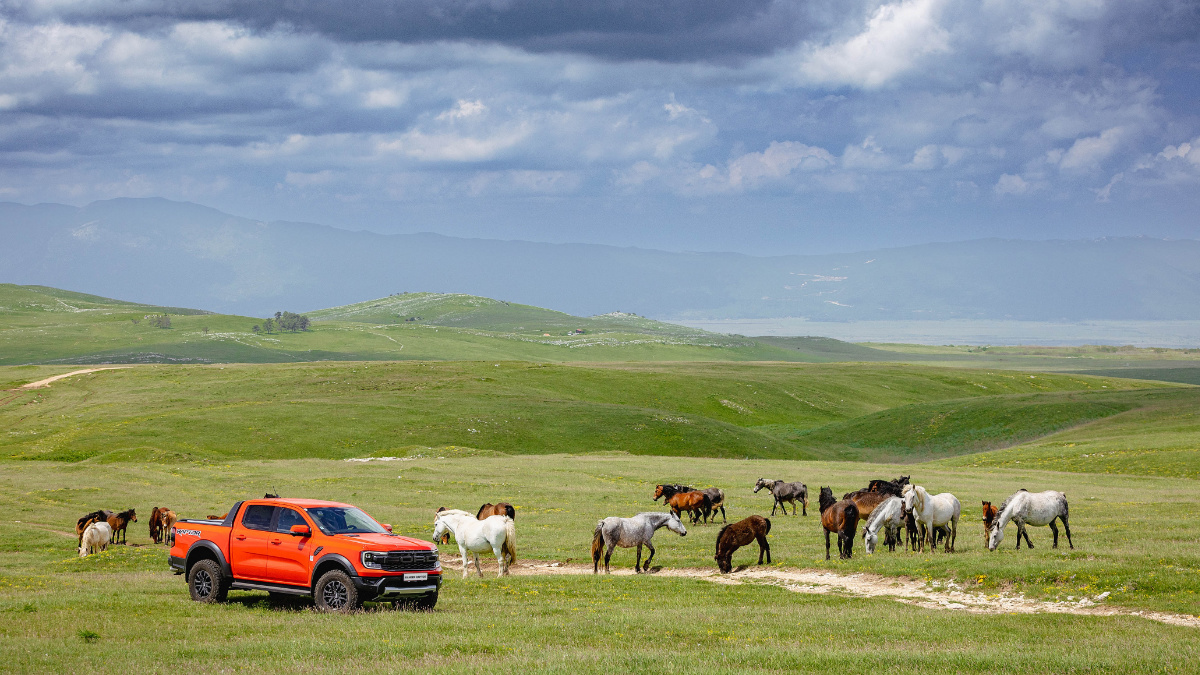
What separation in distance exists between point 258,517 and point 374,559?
10.9 feet

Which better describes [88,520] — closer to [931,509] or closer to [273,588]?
[273,588]

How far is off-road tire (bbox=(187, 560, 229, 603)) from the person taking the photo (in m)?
Result: 20.7

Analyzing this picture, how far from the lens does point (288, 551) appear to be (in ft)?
65.9

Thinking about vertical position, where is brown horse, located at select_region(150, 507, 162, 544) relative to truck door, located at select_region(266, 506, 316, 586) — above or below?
below

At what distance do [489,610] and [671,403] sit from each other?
10085 centimetres

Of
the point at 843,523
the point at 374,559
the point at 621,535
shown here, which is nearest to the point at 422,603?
the point at 374,559

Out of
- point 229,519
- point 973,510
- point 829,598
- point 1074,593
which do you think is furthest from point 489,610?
point 973,510

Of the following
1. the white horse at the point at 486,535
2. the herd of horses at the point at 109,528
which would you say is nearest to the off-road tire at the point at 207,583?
the white horse at the point at 486,535

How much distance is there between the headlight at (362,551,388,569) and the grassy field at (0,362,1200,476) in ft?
181

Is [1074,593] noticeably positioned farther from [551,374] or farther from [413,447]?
[551,374]

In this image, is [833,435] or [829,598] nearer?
[829,598]

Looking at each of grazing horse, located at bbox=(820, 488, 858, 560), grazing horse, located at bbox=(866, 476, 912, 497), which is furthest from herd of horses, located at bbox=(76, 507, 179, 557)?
grazing horse, located at bbox=(866, 476, 912, 497)

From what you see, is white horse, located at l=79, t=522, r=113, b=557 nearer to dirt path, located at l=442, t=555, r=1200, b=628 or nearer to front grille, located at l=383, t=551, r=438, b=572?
dirt path, located at l=442, t=555, r=1200, b=628

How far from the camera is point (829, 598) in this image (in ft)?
72.3
